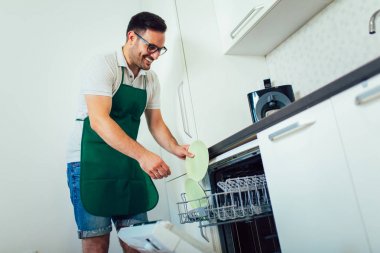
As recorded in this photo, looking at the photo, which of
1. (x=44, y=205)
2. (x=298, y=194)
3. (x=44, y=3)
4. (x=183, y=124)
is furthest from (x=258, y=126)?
(x=44, y=3)

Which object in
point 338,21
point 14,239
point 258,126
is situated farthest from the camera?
point 14,239

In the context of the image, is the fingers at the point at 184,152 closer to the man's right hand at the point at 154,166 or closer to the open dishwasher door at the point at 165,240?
the man's right hand at the point at 154,166

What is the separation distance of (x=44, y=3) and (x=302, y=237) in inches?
77.2

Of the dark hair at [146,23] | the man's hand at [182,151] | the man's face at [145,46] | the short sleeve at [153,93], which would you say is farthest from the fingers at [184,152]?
the dark hair at [146,23]

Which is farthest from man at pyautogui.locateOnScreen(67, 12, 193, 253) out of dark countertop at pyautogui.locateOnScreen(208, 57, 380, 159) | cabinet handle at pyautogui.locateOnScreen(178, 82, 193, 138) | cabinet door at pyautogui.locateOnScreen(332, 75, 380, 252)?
cabinet door at pyautogui.locateOnScreen(332, 75, 380, 252)

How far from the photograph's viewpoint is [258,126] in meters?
1.10

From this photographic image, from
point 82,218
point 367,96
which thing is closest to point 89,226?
point 82,218

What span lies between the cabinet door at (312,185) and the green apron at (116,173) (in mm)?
645

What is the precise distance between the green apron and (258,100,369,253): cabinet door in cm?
64

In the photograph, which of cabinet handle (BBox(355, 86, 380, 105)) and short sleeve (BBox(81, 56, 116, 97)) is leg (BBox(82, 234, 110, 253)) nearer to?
short sleeve (BBox(81, 56, 116, 97))

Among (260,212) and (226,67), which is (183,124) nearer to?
(226,67)

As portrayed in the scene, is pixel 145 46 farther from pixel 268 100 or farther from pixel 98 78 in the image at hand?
pixel 268 100

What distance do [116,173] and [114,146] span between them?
0.21 m

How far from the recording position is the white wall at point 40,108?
5.84 feet
